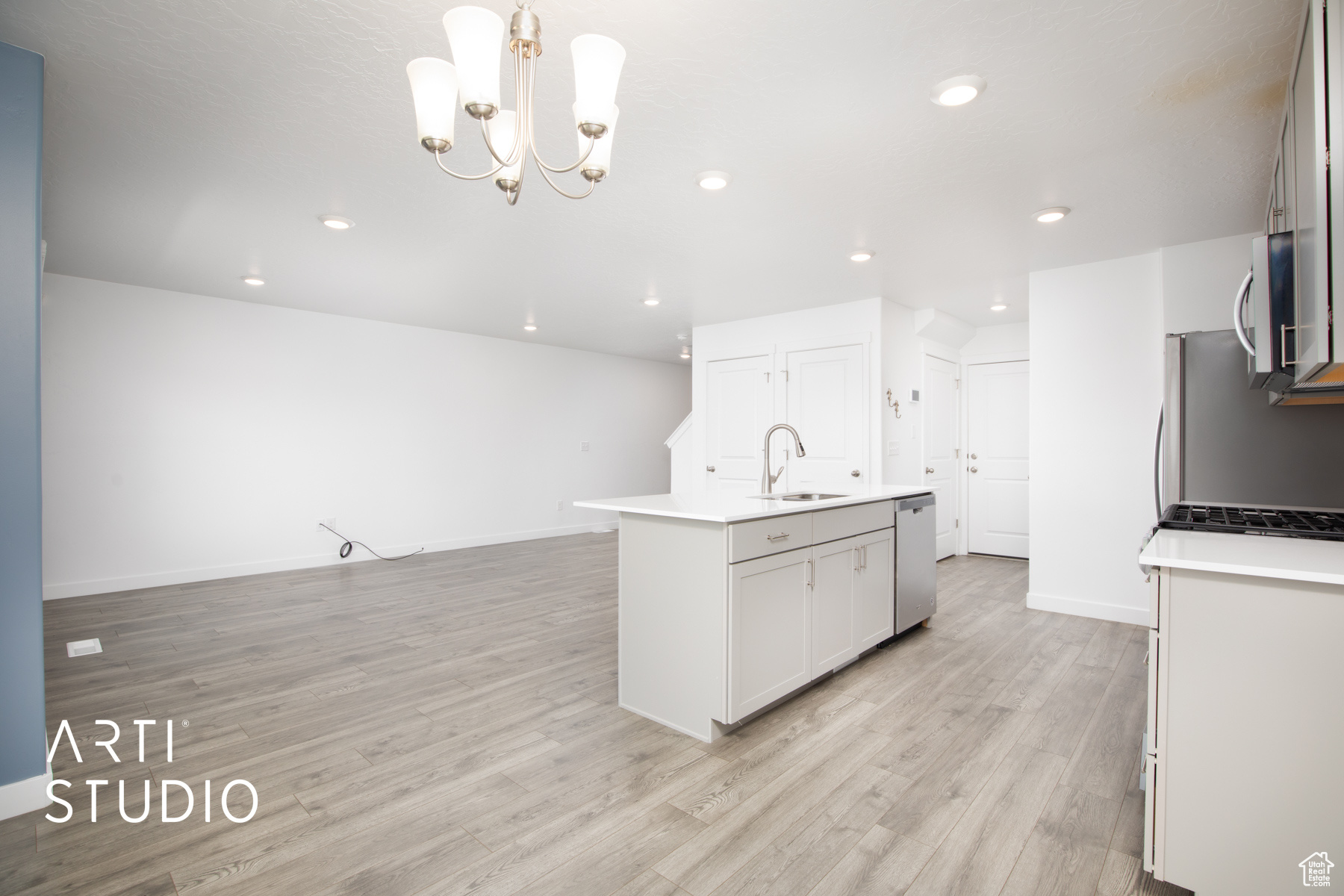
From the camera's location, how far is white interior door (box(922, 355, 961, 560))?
5.86 metres

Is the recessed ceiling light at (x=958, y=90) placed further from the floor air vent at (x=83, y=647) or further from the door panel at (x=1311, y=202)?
the floor air vent at (x=83, y=647)

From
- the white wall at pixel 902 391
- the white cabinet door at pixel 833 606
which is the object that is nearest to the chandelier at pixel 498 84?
the white cabinet door at pixel 833 606

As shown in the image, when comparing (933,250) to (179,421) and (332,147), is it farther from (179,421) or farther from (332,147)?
(179,421)

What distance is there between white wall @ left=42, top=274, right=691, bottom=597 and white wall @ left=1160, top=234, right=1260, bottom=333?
6.02 meters

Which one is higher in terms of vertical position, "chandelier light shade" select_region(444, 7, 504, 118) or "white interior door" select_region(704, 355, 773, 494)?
"chandelier light shade" select_region(444, 7, 504, 118)

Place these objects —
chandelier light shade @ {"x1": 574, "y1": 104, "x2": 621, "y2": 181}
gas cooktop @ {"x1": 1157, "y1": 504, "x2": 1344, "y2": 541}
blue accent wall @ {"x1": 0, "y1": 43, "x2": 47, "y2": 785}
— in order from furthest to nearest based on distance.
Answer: blue accent wall @ {"x1": 0, "y1": 43, "x2": 47, "y2": 785} → gas cooktop @ {"x1": 1157, "y1": 504, "x2": 1344, "y2": 541} → chandelier light shade @ {"x1": 574, "y1": 104, "x2": 621, "y2": 181}

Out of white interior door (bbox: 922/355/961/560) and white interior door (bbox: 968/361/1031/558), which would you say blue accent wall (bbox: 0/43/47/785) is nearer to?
white interior door (bbox: 922/355/961/560)

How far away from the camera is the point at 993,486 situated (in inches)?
247

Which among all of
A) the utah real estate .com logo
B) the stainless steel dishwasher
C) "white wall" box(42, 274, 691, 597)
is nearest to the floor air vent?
"white wall" box(42, 274, 691, 597)

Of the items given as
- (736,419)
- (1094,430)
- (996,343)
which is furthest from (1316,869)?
(996,343)

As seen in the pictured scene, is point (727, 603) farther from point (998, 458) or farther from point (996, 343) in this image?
point (996, 343)

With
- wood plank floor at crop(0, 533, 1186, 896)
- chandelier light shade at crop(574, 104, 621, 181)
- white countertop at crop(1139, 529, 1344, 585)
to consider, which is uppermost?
chandelier light shade at crop(574, 104, 621, 181)

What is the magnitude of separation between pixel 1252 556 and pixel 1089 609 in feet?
10.0

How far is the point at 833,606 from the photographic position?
2.90 metres
